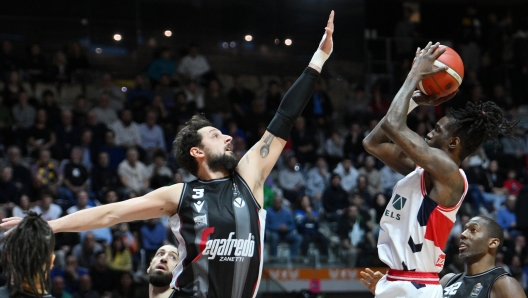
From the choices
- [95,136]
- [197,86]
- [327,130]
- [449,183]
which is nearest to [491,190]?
[327,130]

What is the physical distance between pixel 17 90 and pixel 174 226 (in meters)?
11.2

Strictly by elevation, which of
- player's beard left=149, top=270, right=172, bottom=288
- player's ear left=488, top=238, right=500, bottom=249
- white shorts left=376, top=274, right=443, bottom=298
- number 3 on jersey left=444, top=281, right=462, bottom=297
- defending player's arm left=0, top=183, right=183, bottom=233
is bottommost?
number 3 on jersey left=444, top=281, right=462, bottom=297

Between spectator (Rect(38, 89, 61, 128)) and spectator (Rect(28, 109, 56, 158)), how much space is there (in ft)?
0.54

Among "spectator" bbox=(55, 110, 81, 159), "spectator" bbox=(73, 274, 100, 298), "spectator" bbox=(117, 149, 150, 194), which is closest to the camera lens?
"spectator" bbox=(73, 274, 100, 298)

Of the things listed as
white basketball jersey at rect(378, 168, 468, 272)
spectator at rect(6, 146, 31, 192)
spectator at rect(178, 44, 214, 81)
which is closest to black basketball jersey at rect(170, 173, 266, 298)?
white basketball jersey at rect(378, 168, 468, 272)

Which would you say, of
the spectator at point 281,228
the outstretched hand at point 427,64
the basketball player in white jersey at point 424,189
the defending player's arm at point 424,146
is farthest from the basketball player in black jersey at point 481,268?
the spectator at point 281,228

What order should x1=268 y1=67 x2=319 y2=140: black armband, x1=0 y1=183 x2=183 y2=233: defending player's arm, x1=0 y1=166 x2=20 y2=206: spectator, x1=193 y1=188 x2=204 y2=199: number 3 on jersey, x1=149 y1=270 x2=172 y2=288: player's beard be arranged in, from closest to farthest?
x1=0 y1=183 x2=183 y2=233: defending player's arm, x1=193 y1=188 x2=204 y2=199: number 3 on jersey, x1=268 y1=67 x2=319 y2=140: black armband, x1=149 y1=270 x2=172 y2=288: player's beard, x1=0 y1=166 x2=20 y2=206: spectator

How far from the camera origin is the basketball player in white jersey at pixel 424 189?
4918mm

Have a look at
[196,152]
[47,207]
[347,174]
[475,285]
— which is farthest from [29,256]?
[347,174]

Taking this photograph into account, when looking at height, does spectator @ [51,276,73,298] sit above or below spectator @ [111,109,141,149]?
below

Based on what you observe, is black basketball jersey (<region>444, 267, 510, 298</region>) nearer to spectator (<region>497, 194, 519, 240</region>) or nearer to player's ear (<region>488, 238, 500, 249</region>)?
player's ear (<region>488, 238, 500, 249</region>)

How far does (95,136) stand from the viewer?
1439 centimetres

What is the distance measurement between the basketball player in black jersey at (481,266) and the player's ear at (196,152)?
271 centimetres

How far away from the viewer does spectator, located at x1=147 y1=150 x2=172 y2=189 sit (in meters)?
13.8
